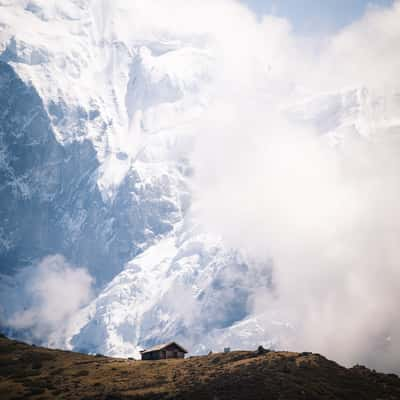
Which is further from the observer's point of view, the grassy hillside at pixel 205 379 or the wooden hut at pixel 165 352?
the wooden hut at pixel 165 352

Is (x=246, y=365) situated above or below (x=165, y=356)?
below

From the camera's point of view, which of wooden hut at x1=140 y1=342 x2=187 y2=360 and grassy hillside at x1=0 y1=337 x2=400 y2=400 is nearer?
grassy hillside at x1=0 y1=337 x2=400 y2=400

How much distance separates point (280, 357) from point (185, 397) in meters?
25.9

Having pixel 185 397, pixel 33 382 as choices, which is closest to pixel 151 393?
pixel 185 397

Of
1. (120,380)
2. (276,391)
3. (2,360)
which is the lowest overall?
(276,391)

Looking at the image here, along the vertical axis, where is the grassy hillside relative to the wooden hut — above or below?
below

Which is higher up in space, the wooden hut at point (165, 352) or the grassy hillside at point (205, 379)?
the wooden hut at point (165, 352)

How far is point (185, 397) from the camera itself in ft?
399

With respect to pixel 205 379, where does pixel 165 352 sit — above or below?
above

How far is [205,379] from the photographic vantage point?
131375mm

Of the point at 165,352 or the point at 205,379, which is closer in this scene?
the point at 205,379

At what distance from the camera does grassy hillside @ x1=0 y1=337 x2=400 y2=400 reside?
400 feet

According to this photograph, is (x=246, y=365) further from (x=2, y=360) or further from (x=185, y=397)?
(x=2, y=360)

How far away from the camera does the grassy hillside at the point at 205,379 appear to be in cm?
12200
